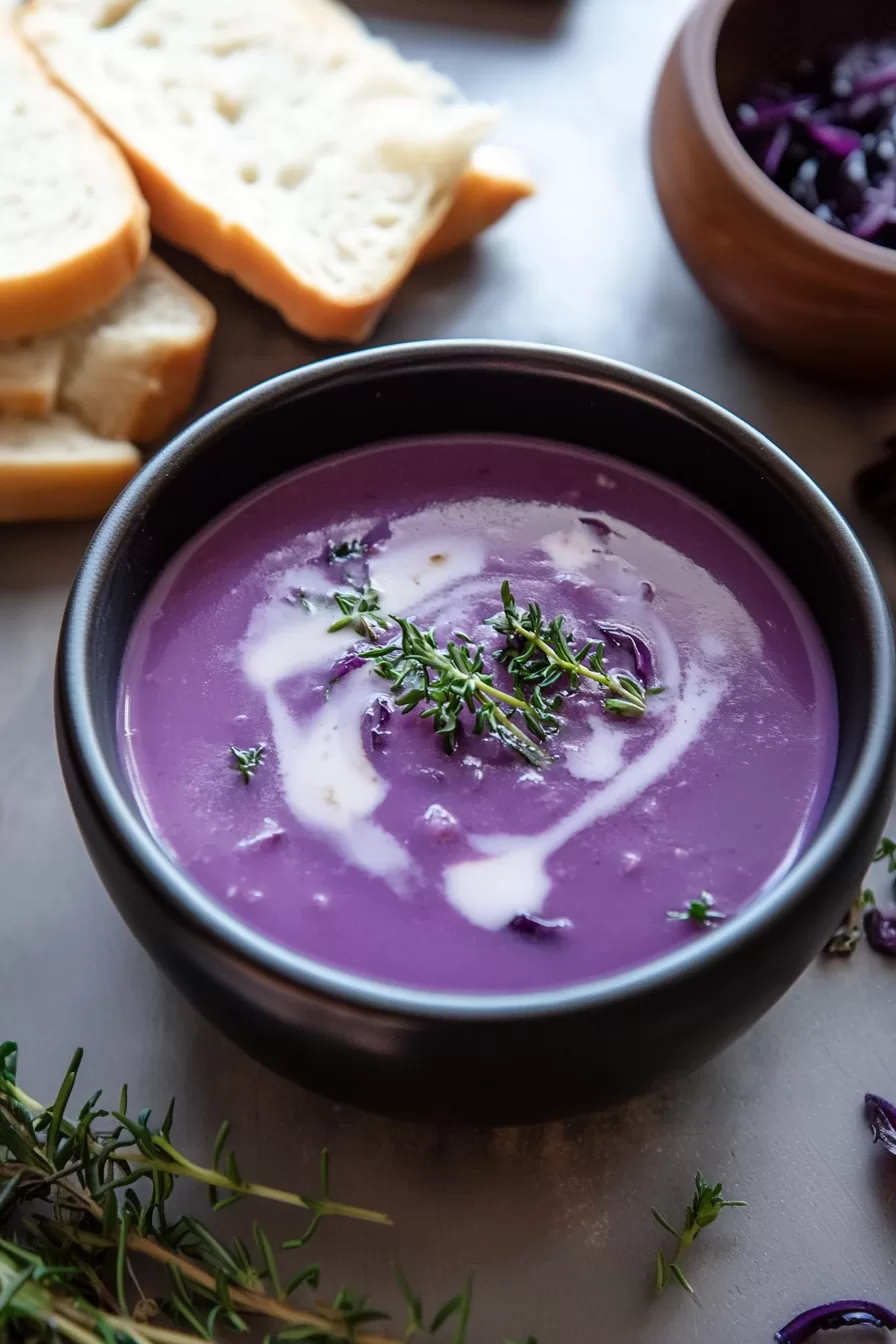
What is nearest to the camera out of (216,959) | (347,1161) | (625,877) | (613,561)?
(216,959)

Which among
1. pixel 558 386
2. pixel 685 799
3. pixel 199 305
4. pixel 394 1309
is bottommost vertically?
pixel 394 1309

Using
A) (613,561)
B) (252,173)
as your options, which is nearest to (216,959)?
(613,561)

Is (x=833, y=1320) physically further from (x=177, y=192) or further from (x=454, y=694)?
(x=177, y=192)

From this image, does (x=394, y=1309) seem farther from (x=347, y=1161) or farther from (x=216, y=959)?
(x=216, y=959)

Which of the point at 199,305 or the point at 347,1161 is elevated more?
the point at 199,305

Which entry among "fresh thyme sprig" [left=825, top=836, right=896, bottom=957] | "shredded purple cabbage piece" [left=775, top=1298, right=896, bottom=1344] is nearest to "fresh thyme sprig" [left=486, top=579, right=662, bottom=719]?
"fresh thyme sprig" [left=825, top=836, right=896, bottom=957]
